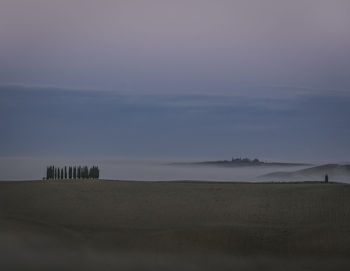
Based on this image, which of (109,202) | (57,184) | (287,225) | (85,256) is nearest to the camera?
(85,256)

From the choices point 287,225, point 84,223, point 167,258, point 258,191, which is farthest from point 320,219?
point 84,223

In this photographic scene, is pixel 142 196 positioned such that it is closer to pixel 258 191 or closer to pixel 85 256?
pixel 258 191

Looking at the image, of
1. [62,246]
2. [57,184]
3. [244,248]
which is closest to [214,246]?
[244,248]

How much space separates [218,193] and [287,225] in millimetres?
4124

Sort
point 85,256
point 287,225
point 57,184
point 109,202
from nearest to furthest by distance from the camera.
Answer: point 85,256, point 287,225, point 109,202, point 57,184

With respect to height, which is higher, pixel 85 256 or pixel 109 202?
pixel 109 202

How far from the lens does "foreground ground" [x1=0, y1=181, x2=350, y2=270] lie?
18.8 m

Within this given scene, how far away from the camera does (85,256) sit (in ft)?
61.7

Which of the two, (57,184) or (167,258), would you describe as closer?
(167,258)

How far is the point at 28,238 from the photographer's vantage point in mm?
19438

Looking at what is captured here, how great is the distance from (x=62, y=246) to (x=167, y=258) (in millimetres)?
2949

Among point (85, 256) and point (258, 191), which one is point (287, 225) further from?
point (85, 256)

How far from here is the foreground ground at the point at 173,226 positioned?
1877 centimetres

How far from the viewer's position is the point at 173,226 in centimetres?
2281
